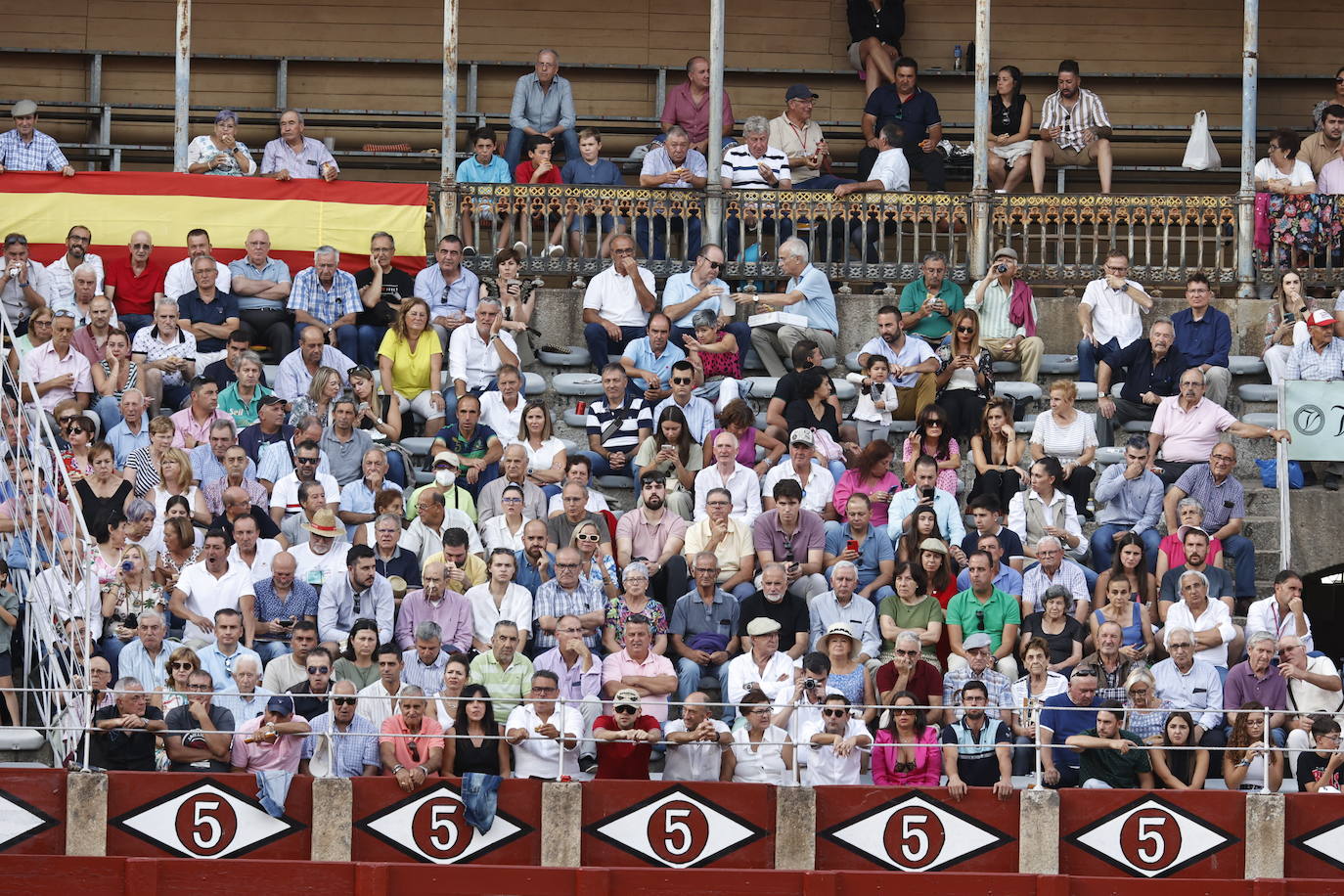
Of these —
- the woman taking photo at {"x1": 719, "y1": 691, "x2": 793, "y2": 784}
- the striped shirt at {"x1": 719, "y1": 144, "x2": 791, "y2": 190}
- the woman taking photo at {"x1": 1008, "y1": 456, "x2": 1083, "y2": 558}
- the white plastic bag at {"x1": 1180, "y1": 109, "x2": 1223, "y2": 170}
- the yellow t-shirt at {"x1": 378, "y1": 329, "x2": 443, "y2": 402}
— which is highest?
the white plastic bag at {"x1": 1180, "y1": 109, "x2": 1223, "y2": 170}

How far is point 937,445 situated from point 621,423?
236 centimetres

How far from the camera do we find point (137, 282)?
19.8m

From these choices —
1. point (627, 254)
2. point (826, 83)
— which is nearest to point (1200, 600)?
point (627, 254)

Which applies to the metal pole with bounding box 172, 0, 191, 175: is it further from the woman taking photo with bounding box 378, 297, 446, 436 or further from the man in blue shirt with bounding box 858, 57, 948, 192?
the man in blue shirt with bounding box 858, 57, 948, 192

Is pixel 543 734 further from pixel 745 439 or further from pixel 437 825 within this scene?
pixel 745 439

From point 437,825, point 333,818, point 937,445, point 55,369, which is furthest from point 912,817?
point 55,369

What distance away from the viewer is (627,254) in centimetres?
1975

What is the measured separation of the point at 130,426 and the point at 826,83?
8886mm

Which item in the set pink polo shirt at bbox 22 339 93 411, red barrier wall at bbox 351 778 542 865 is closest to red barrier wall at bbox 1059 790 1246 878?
red barrier wall at bbox 351 778 542 865

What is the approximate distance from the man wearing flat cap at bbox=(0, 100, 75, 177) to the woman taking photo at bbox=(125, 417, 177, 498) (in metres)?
4.28

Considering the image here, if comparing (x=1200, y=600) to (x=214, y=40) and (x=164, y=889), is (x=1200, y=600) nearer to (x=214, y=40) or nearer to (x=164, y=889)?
(x=164, y=889)

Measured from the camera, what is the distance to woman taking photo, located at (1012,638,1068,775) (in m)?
15.3

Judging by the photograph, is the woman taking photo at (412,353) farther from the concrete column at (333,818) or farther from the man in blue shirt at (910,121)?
the man in blue shirt at (910,121)

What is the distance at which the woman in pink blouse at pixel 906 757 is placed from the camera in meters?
15.2
